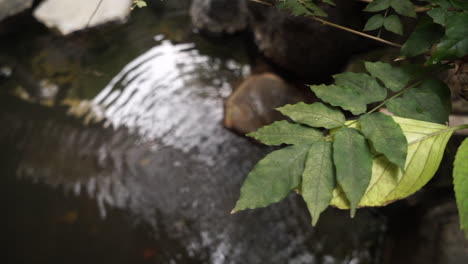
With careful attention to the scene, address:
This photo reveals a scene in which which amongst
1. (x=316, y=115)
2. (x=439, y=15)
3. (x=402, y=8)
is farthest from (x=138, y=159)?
(x=439, y=15)

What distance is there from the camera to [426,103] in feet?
3.20

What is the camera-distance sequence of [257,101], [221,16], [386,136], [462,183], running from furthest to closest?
[221,16] → [257,101] → [386,136] → [462,183]

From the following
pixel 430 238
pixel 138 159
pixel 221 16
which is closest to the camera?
pixel 430 238

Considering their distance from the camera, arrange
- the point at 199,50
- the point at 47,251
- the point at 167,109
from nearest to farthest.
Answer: the point at 47,251 < the point at 167,109 < the point at 199,50

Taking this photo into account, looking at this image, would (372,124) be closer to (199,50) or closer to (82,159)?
(82,159)

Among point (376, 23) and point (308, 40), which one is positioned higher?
point (376, 23)

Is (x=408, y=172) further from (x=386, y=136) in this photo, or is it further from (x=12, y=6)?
(x=12, y=6)

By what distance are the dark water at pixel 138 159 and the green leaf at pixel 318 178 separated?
1.58 m

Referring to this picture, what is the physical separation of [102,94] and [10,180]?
1.27m

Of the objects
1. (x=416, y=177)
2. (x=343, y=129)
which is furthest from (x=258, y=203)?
(x=416, y=177)

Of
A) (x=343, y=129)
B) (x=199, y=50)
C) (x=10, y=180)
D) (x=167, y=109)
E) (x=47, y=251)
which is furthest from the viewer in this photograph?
(x=199, y=50)

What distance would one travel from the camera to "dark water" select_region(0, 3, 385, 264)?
2.43m

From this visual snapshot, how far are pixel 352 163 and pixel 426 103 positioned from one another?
1.27ft

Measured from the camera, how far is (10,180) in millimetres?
3025
